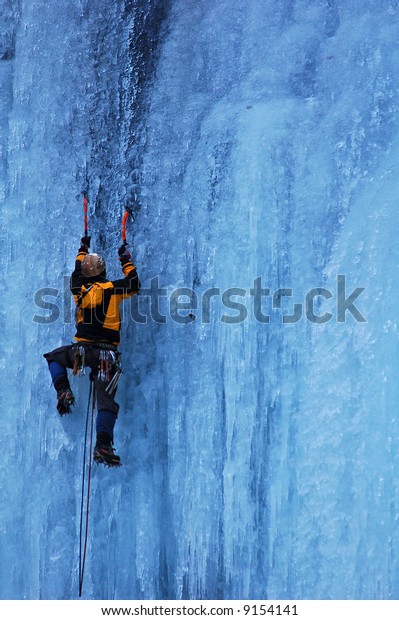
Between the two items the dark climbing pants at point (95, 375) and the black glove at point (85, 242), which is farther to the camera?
the black glove at point (85, 242)

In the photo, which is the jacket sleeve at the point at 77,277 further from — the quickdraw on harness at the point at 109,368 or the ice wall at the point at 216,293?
the quickdraw on harness at the point at 109,368

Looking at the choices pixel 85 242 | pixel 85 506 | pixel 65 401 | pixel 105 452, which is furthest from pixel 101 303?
pixel 85 506

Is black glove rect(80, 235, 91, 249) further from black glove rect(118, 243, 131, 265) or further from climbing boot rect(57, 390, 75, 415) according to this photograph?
climbing boot rect(57, 390, 75, 415)

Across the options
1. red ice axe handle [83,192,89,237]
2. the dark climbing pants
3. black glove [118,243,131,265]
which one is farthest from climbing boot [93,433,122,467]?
red ice axe handle [83,192,89,237]

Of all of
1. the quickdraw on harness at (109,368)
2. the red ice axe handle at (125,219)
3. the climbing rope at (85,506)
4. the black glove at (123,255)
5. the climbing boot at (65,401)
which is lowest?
the climbing rope at (85,506)

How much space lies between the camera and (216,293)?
4.66 metres

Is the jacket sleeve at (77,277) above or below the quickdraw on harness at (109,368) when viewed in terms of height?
above

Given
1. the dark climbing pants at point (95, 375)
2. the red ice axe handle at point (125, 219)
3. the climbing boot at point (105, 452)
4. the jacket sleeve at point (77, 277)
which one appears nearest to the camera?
the climbing boot at point (105, 452)

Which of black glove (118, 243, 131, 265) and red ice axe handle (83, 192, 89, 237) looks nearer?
black glove (118, 243, 131, 265)

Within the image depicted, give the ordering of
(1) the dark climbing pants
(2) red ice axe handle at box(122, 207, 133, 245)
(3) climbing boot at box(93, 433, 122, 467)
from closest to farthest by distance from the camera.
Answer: (3) climbing boot at box(93, 433, 122, 467) < (1) the dark climbing pants < (2) red ice axe handle at box(122, 207, 133, 245)

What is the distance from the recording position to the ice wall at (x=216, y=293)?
4.44 metres

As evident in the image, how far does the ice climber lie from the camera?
4.45 metres

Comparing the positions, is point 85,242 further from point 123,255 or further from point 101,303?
point 101,303

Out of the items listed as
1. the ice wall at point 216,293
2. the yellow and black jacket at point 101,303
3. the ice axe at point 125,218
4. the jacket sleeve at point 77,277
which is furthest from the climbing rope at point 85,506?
the ice axe at point 125,218
